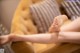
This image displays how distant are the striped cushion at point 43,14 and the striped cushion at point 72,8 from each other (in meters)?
0.25

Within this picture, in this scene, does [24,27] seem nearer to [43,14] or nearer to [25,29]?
[25,29]

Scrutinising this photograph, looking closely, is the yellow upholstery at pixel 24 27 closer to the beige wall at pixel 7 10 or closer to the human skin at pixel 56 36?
the human skin at pixel 56 36

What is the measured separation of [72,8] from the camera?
7.43ft

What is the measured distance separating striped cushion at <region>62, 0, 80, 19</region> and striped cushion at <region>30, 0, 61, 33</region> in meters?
0.25

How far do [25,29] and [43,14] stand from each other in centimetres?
29

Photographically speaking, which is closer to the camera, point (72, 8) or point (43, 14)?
point (43, 14)

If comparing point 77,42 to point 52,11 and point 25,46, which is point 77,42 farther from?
point 52,11

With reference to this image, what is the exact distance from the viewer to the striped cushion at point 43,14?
199 centimetres

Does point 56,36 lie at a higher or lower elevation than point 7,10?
lower

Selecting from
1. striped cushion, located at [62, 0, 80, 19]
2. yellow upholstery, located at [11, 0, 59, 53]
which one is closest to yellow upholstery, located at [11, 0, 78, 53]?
yellow upholstery, located at [11, 0, 59, 53]

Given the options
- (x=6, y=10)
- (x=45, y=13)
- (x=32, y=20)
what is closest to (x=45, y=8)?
(x=45, y=13)

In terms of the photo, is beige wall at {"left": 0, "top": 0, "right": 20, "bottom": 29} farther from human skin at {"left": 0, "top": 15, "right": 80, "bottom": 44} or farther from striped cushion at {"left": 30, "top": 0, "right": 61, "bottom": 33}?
human skin at {"left": 0, "top": 15, "right": 80, "bottom": 44}

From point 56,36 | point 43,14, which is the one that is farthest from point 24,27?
point 56,36

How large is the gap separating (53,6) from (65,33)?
28.9 inches
